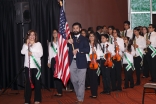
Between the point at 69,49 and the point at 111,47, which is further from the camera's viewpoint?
the point at 111,47

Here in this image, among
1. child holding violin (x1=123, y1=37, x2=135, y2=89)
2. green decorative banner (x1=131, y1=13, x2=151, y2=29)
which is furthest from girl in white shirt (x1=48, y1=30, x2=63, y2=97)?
green decorative banner (x1=131, y1=13, x2=151, y2=29)

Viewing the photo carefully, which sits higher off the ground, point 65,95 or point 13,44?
point 13,44

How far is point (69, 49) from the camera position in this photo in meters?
7.28

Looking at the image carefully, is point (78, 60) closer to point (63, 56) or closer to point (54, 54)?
point (63, 56)

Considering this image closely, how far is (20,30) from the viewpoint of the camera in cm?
955

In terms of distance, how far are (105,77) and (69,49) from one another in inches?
67.1

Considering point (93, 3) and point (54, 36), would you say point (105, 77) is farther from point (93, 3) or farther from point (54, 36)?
point (93, 3)

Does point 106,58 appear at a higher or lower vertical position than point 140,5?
lower

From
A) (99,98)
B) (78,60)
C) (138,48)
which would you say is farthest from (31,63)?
(138,48)

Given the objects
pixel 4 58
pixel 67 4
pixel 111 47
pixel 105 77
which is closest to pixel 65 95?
pixel 105 77

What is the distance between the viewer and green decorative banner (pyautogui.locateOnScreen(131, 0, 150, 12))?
15491 millimetres

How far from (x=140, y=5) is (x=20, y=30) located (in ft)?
26.4

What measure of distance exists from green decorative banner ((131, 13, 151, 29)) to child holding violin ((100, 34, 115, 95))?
741 centimetres

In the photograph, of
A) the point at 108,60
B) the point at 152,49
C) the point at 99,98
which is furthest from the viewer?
the point at 152,49
